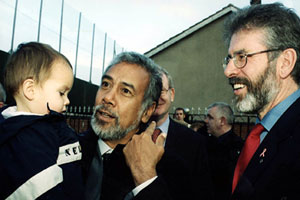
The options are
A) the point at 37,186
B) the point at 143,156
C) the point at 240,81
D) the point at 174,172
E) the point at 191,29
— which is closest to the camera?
the point at 37,186

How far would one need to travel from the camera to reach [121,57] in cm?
259

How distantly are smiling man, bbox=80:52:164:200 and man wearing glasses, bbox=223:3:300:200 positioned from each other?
661 millimetres

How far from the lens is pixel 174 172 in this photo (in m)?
2.30

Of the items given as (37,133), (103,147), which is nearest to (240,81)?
(103,147)

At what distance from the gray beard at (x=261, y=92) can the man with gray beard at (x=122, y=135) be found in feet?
2.47

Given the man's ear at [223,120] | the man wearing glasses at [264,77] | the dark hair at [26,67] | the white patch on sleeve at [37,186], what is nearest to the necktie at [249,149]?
the man wearing glasses at [264,77]

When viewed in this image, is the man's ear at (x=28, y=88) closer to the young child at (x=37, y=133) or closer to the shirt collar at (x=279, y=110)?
the young child at (x=37, y=133)

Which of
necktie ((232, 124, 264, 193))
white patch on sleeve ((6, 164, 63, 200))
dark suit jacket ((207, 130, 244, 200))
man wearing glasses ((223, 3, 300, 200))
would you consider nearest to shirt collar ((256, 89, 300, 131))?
man wearing glasses ((223, 3, 300, 200))

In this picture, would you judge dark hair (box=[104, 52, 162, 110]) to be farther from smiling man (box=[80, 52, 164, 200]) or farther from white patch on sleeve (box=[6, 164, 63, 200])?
white patch on sleeve (box=[6, 164, 63, 200])

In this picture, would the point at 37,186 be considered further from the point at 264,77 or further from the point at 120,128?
the point at 264,77

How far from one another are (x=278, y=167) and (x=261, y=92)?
2.35 feet

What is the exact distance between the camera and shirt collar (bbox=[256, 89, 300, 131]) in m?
1.85

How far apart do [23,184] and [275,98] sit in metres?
1.79

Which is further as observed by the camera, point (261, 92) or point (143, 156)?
point (261, 92)
